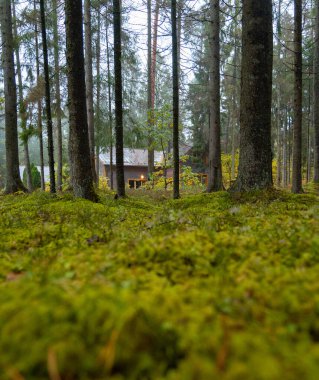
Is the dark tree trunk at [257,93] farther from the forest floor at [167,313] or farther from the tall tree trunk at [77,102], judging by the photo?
the forest floor at [167,313]

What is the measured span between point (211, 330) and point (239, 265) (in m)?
0.85

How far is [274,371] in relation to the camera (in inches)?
37.1

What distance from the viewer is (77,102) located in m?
7.05

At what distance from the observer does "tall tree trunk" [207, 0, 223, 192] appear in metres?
11.5

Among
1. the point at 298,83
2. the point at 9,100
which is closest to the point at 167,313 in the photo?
the point at 298,83

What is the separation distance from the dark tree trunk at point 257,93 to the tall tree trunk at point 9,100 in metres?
9.83

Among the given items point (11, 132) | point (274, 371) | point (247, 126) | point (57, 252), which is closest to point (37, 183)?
point (11, 132)

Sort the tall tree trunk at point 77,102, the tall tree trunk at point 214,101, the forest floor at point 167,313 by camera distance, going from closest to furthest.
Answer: the forest floor at point 167,313 < the tall tree trunk at point 77,102 < the tall tree trunk at point 214,101

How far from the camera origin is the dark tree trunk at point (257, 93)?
6418 mm

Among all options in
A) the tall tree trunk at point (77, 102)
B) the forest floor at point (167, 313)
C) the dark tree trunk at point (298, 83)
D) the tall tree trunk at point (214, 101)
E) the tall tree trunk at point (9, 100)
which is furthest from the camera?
Answer: the tall tree trunk at point (9, 100)

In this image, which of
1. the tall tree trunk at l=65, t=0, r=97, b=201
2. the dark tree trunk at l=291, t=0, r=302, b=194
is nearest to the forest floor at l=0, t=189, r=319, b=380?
the tall tree trunk at l=65, t=0, r=97, b=201

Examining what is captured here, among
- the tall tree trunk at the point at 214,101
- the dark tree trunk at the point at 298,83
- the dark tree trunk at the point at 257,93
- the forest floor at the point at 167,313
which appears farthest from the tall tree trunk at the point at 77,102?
the dark tree trunk at the point at 298,83

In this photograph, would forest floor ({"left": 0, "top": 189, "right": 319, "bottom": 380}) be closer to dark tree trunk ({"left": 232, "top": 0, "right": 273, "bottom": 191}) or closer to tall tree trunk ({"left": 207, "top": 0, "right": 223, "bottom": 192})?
dark tree trunk ({"left": 232, "top": 0, "right": 273, "bottom": 191})

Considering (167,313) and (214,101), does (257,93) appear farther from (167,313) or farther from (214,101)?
(167,313)
